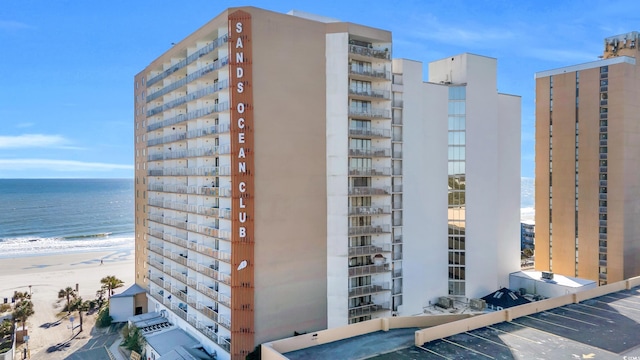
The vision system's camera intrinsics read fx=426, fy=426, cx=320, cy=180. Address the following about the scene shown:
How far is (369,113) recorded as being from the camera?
39.6 m

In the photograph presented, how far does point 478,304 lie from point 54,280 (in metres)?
74.4

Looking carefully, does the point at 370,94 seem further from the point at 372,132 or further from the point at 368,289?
the point at 368,289

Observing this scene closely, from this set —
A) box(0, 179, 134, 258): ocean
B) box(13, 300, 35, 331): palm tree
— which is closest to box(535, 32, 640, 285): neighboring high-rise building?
box(13, 300, 35, 331): palm tree

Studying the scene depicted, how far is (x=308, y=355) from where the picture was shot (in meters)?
23.3

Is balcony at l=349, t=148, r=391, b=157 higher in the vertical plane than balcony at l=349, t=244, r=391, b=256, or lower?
higher

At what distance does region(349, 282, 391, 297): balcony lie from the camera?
126 ft

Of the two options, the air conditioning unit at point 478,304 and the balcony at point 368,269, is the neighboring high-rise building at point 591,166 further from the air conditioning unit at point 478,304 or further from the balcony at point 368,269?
the balcony at point 368,269

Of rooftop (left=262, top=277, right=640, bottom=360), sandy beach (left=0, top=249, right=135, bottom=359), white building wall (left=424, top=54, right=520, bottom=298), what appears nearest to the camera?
rooftop (left=262, top=277, right=640, bottom=360)

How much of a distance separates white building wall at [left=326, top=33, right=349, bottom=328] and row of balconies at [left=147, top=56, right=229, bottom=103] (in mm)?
9319

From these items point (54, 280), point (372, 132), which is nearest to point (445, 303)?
point (372, 132)

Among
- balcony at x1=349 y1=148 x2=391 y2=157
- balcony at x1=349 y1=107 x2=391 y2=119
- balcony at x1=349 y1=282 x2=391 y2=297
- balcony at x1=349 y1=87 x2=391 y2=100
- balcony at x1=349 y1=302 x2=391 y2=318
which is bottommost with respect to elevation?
balcony at x1=349 y1=302 x2=391 y2=318

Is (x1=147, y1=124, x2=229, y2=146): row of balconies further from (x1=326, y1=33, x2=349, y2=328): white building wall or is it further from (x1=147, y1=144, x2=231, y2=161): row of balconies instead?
(x1=326, y1=33, x2=349, y2=328): white building wall

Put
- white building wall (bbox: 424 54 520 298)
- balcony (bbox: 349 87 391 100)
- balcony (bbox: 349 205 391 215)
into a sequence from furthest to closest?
white building wall (bbox: 424 54 520 298) → balcony (bbox: 349 205 391 215) → balcony (bbox: 349 87 391 100)

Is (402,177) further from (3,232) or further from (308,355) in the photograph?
(3,232)
